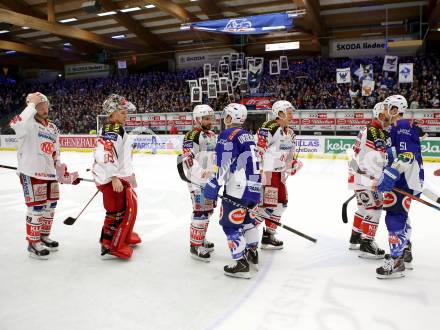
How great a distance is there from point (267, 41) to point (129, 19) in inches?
283

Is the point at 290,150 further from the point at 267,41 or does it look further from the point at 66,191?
the point at 267,41

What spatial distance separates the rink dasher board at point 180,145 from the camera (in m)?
11.9

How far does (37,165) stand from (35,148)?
176 millimetres

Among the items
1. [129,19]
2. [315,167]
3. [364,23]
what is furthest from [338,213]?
[129,19]

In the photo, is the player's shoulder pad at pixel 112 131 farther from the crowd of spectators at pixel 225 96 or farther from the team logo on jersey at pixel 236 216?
the crowd of spectators at pixel 225 96

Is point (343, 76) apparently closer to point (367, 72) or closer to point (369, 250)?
point (367, 72)

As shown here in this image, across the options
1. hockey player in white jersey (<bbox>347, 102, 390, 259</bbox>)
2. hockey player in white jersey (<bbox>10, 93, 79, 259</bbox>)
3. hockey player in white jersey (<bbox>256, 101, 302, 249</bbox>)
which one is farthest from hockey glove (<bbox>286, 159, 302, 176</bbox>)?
hockey player in white jersey (<bbox>10, 93, 79, 259</bbox>)

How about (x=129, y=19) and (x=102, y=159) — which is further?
(x=129, y=19)

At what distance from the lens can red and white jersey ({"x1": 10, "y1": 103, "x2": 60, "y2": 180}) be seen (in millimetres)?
3697

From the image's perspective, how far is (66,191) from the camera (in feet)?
25.4

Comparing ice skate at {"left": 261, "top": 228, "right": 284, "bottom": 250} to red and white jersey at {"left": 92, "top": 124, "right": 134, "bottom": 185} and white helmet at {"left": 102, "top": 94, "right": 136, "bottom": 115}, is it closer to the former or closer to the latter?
red and white jersey at {"left": 92, "top": 124, "right": 134, "bottom": 185}

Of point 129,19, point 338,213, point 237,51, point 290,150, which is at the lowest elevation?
point 338,213

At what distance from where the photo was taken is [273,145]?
414cm

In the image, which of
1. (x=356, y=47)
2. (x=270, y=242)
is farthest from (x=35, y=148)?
(x=356, y=47)
